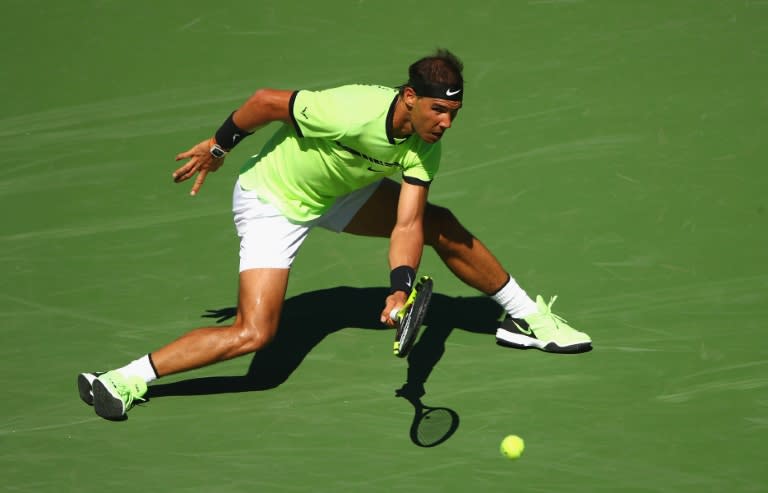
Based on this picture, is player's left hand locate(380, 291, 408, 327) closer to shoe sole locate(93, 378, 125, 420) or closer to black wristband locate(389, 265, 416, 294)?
black wristband locate(389, 265, 416, 294)

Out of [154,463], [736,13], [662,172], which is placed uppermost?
[736,13]

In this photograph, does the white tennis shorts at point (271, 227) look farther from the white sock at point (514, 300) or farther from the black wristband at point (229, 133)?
the white sock at point (514, 300)

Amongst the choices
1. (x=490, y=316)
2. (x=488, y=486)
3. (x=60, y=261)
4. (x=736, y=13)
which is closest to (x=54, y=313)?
(x=60, y=261)

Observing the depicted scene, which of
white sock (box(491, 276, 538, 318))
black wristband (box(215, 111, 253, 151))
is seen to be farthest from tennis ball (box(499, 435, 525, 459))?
black wristband (box(215, 111, 253, 151))

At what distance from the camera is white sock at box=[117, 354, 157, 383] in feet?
22.7

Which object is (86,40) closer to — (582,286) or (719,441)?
(582,286)

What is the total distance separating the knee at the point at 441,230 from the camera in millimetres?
7383

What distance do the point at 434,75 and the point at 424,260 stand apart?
7.53 ft

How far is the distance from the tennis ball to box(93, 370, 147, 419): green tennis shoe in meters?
Result: 1.99

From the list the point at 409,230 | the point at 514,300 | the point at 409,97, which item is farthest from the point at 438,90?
the point at 514,300

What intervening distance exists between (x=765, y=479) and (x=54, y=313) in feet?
14.5

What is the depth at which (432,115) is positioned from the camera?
6.57m

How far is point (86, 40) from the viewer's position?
1169cm

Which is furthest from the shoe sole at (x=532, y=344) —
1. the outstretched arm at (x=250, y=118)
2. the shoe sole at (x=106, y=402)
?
the shoe sole at (x=106, y=402)
